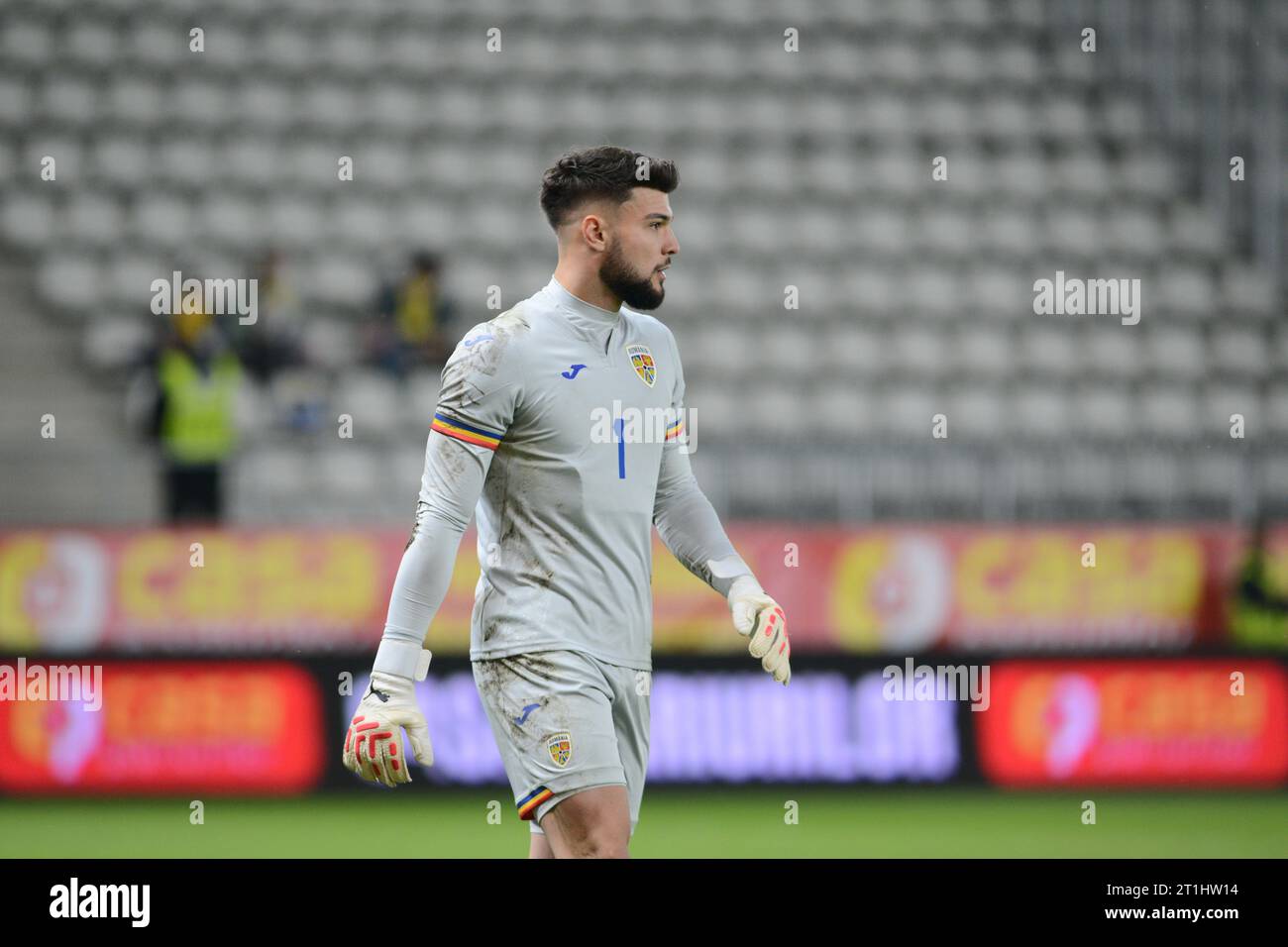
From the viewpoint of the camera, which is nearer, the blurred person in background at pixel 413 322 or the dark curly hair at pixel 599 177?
the dark curly hair at pixel 599 177

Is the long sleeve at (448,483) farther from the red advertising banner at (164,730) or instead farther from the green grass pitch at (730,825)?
the red advertising banner at (164,730)

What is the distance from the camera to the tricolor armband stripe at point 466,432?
4.41 metres

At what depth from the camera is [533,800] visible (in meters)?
4.44

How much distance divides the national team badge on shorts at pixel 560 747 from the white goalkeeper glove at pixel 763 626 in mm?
548

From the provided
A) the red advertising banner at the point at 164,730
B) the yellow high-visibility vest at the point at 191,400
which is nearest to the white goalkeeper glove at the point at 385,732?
the red advertising banner at the point at 164,730

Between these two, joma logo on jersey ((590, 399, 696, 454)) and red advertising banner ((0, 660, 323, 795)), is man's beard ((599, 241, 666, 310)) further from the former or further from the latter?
red advertising banner ((0, 660, 323, 795))

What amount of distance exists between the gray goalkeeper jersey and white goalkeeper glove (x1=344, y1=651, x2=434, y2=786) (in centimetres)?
25

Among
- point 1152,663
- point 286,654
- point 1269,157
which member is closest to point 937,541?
point 1152,663

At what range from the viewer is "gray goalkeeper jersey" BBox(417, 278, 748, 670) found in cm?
443

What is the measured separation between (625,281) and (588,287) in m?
0.11
